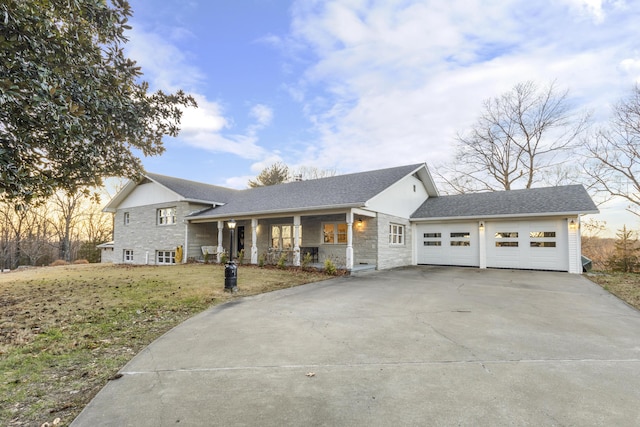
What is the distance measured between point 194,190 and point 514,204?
1792cm

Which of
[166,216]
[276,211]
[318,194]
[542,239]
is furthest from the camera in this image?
[166,216]

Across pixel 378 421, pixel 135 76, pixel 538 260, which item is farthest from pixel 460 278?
pixel 135 76

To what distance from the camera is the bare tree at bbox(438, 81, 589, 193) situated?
2255 centimetres

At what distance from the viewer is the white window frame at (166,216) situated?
1850 cm

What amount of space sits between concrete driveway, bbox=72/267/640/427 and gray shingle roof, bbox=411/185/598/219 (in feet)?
24.7

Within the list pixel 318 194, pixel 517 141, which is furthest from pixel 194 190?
pixel 517 141

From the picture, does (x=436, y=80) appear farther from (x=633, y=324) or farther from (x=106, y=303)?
A: (x=106, y=303)

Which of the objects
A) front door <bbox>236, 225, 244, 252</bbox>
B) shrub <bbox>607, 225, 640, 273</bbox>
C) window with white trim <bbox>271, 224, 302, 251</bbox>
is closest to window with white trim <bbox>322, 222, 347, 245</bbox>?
window with white trim <bbox>271, 224, 302, 251</bbox>

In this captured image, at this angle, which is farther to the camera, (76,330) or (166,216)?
(166,216)

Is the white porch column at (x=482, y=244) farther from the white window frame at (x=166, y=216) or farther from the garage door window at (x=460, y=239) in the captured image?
the white window frame at (x=166, y=216)

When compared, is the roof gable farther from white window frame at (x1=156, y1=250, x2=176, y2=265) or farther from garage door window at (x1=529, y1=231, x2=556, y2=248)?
garage door window at (x1=529, y1=231, x2=556, y2=248)

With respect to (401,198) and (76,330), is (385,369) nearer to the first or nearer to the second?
(76,330)

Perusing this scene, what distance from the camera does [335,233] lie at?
1527 centimetres

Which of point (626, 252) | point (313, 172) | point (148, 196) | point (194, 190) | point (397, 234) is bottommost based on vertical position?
point (626, 252)
